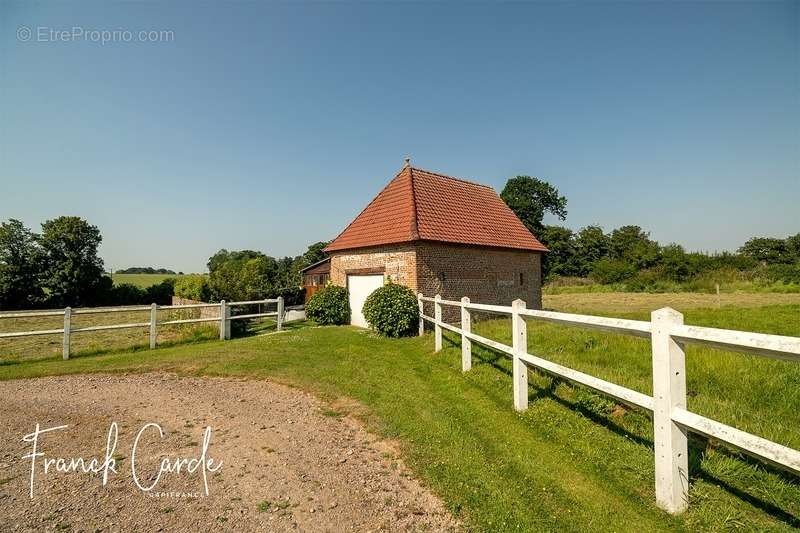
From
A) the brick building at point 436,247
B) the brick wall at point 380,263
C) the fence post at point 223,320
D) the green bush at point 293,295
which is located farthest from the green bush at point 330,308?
the green bush at point 293,295

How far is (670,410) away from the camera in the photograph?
105 inches

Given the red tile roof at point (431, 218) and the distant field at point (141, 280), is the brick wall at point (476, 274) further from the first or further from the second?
the distant field at point (141, 280)

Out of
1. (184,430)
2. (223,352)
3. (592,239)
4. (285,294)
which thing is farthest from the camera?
(592,239)

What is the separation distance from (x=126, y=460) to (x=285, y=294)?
26.9 m

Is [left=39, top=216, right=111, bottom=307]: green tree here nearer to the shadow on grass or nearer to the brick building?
the brick building

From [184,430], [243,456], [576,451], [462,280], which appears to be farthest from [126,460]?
[462,280]

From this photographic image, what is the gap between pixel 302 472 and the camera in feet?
11.5

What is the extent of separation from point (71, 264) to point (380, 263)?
116ft

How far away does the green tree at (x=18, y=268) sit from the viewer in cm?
2994

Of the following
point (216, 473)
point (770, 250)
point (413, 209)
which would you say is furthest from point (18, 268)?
point (770, 250)

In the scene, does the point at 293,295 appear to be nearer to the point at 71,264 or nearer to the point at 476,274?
the point at 476,274

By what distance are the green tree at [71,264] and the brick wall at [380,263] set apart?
3192 cm

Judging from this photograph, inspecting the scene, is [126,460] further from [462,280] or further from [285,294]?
[285,294]

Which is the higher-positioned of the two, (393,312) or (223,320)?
(393,312)
